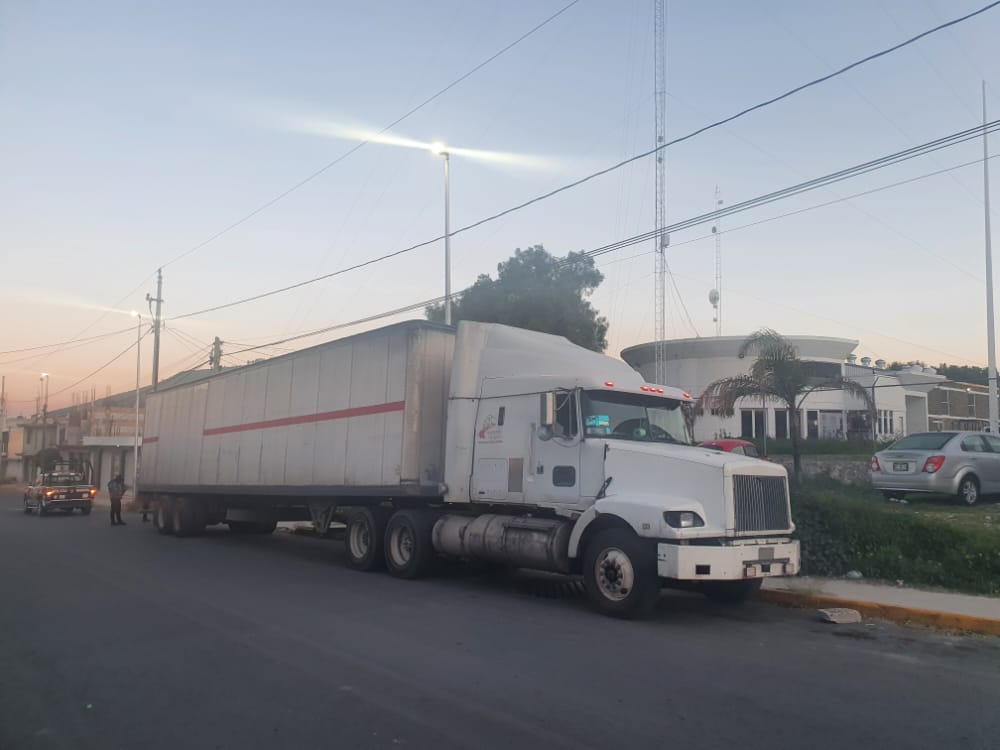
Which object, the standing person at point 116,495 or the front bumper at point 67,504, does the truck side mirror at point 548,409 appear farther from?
the front bumper at point 67,504

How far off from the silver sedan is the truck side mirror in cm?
818

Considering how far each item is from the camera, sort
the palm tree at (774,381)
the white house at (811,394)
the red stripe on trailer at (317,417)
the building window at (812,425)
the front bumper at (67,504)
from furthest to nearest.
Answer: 1. the building window at (812,425)
2. the white house at (811,394)
3. the front bumper at (67,504)
4. the palm tree at (774,381)
5. the red stripe on trailer at (317,417)

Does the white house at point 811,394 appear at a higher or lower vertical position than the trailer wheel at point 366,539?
higher

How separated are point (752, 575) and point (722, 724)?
377cm

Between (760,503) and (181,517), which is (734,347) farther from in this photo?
(760,503)

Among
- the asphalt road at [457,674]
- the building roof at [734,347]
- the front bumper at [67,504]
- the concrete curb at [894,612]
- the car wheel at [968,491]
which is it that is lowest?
the front bumper at [67,504]

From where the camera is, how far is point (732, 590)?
10.2 metres

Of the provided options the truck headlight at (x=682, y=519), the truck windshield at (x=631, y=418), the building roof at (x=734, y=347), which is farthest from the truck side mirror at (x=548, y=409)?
the building roof at (x=734, y=347)

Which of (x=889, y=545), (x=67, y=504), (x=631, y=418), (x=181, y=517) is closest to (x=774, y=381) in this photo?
(x=889, y=545)

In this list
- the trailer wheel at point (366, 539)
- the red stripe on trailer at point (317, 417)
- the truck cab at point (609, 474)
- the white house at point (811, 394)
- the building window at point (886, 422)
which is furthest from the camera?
the building window at point (886, 422)

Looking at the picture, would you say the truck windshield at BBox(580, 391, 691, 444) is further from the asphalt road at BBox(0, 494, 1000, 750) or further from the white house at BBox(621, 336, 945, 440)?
the white house at BBox(621, 336, 945, 440)

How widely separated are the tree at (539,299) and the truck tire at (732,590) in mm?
23066

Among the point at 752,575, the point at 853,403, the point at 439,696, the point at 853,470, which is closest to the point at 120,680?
the point at 439,696

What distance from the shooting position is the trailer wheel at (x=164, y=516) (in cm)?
2055
